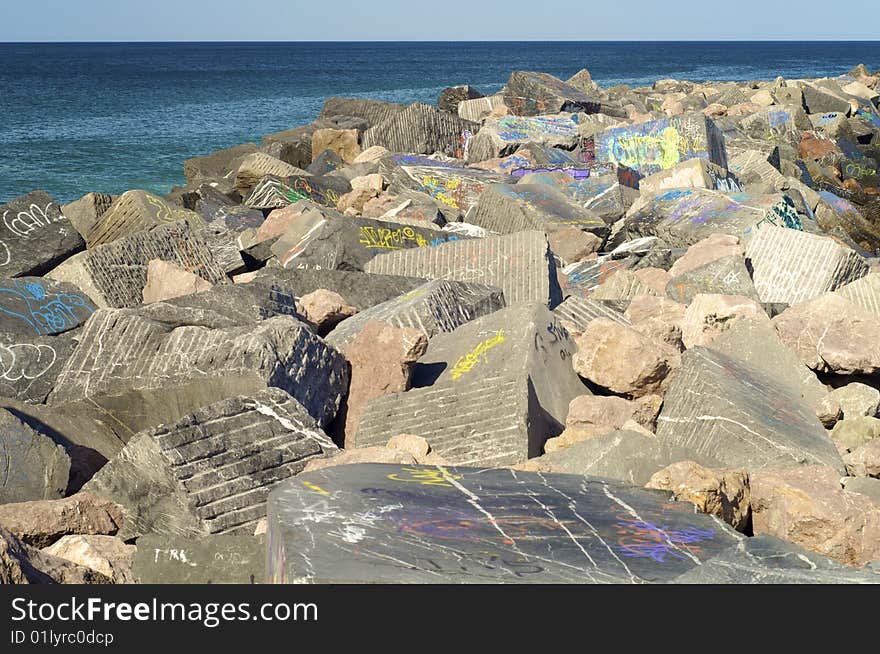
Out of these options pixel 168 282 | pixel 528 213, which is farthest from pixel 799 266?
pixel 168 282

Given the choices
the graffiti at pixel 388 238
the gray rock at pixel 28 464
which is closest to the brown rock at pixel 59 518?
the gray rock at pixel 28 464

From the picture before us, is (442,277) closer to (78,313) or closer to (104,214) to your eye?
(78,313)

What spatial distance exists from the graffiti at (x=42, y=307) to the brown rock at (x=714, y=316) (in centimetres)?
328

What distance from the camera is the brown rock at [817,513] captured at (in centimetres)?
309

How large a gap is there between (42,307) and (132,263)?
0.77 m

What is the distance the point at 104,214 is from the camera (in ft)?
24.3

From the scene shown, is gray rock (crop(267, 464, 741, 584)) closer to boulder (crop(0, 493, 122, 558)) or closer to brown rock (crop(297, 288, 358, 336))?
boulder (crop(0, 493, 122, 558))

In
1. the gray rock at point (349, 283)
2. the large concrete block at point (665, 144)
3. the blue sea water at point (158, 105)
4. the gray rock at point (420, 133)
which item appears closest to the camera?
the gray rock at point (349, 283)

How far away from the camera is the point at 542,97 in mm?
18328

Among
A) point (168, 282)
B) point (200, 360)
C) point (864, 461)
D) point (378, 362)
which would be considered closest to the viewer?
point (864, 461)

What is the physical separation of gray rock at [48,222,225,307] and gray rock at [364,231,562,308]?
107cm

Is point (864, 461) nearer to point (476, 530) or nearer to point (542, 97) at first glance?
point (476, 530)

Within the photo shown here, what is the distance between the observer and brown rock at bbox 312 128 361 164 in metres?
12.9

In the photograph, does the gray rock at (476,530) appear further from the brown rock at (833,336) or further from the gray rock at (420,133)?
the gray rock at (420,133)
